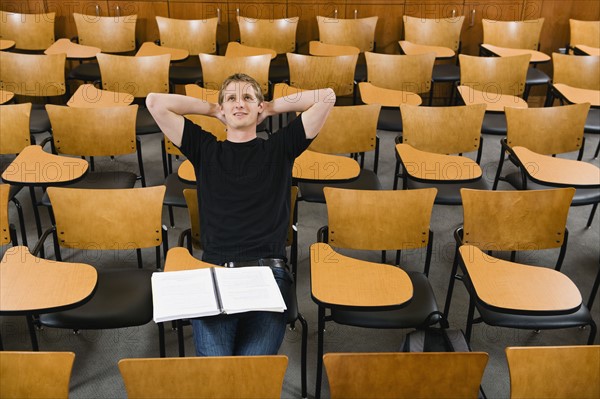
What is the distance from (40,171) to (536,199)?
2.57m

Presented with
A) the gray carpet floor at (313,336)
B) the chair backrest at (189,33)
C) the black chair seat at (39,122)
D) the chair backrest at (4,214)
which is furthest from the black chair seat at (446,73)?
the chair backrest at (4,214)

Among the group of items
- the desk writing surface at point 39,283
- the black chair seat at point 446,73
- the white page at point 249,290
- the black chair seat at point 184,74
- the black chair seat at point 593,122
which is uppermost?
the black chair seat at point 446,73

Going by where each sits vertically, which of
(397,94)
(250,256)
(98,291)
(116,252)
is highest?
(397,94)

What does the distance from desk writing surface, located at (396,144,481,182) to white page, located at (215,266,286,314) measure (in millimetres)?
1280

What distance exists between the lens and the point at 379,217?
2.98 meters

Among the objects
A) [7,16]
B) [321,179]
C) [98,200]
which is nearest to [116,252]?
[98,200]

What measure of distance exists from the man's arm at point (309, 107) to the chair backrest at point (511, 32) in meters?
3.36

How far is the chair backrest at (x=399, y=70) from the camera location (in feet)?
16.1

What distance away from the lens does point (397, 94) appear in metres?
4.52

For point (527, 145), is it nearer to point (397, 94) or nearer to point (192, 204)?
point (397, 94)

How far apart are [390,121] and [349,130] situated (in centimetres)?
74

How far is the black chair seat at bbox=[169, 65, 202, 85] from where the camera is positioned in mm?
5367

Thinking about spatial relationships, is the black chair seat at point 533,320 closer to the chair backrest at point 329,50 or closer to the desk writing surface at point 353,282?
the desk writing surface at point 353,282

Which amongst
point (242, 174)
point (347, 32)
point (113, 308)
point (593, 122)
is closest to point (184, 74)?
point (347, 32)
